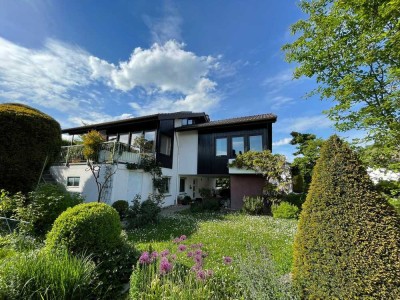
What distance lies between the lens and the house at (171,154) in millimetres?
13531

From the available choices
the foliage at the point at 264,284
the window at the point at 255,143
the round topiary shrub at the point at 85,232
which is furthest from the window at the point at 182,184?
the foliage at the point at 264,284

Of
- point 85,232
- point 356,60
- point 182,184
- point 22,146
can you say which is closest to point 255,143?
point 182,184

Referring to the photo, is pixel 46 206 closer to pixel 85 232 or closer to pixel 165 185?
pixel 85 232

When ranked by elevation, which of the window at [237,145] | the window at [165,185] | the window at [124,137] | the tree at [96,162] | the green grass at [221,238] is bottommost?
the green grass at [221,238]

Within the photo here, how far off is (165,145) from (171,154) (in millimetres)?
1035

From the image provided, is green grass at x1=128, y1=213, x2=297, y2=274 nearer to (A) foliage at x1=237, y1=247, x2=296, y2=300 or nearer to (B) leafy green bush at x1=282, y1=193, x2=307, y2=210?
(A) foliage at x1=237, y1=247, x2=296, y2=300

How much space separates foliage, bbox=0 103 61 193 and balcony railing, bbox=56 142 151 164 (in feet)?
9.80

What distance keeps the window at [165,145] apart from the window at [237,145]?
5.78 metres

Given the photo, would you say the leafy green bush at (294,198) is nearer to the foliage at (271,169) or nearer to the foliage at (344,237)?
the foliage at (271,169)

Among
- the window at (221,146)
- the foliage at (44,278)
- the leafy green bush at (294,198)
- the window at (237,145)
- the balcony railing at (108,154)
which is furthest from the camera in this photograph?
the window at (221,146)

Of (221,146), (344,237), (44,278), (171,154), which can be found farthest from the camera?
(171,154)

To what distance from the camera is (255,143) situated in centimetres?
1606

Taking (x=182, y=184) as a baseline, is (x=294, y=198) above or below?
below

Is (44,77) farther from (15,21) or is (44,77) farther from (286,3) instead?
(286,3)
